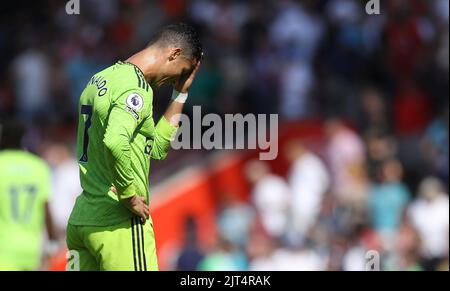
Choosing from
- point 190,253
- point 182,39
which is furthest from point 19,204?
point 190,253

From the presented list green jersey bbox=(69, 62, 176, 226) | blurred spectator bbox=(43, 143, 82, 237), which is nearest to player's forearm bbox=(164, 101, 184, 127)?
green jersey bbox=(69, 62, 176, 226)

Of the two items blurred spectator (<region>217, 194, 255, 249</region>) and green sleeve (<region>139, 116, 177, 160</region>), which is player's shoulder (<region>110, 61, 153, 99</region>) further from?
blurred spectator (<region>217, 194, 255, 249</region>)

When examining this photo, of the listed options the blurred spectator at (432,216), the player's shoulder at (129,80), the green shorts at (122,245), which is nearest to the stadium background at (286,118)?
the blurred spectator at (432,216)

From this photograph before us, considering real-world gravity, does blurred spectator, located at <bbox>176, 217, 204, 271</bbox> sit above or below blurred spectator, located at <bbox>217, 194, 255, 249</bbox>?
below

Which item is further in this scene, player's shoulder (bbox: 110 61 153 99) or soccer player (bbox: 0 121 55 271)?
soccer player (bbox: 0 121 55 271)

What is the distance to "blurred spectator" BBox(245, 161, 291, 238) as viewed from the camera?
13234mm

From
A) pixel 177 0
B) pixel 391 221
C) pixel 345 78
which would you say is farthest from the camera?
pixel 177 0

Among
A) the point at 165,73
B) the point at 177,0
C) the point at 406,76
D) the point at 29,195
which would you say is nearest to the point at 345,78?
the point at 406,76

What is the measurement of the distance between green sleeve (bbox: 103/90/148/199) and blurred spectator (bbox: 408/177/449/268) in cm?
654

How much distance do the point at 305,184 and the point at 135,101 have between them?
286 inches

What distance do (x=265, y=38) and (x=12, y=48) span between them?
12.2 ft

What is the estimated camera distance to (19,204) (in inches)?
350

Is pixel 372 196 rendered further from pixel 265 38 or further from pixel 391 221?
pixel 265 38

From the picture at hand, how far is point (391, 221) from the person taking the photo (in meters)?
13.1
